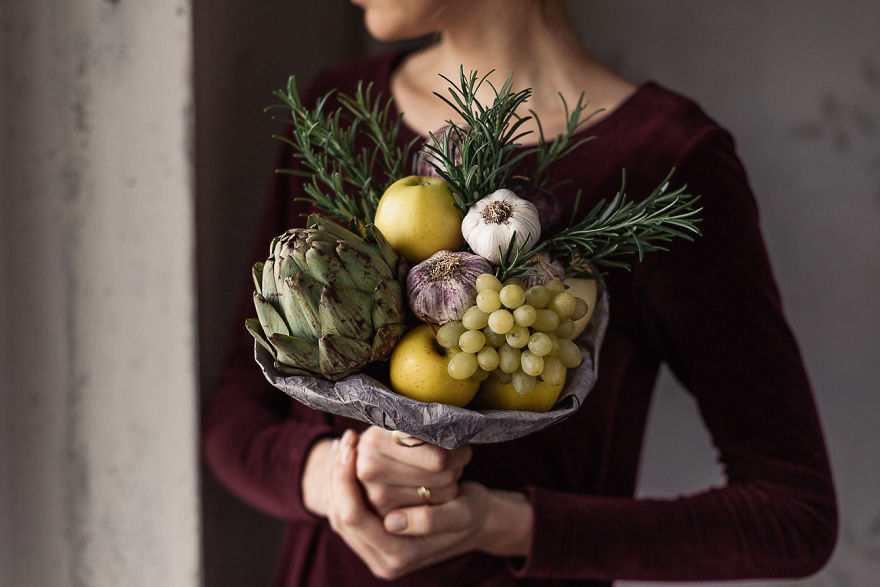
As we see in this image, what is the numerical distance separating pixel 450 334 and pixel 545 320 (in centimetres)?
6

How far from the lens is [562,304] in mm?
471

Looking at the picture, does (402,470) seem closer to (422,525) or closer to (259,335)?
(422,525)

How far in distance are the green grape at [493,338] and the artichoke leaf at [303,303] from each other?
109 millimetres

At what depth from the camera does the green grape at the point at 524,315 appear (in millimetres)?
448

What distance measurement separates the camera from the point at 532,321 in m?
0.45

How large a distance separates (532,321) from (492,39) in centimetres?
46

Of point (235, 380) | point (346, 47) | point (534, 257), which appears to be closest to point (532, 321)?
point (534, 257)

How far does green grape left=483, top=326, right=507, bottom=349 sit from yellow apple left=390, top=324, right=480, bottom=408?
0.10 feet

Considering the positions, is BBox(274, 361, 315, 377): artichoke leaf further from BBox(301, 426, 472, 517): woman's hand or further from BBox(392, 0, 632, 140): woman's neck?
BBox(392, 0, 632, 140): woman's neck

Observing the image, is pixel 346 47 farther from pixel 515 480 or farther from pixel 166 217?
pixel 515 480

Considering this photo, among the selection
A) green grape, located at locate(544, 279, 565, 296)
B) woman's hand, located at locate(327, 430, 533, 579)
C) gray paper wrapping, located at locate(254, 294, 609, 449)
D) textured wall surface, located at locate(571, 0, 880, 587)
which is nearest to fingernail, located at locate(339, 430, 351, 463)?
woman's hand, located at locate(327, 430, 533, 579)

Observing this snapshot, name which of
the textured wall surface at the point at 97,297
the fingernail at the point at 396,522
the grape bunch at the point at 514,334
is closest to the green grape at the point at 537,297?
the grape bunch at the point at 514,334

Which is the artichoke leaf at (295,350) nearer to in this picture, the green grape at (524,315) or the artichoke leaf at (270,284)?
the artichoke leaf at (270,284)

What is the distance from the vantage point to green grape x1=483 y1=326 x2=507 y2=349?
0.46m
